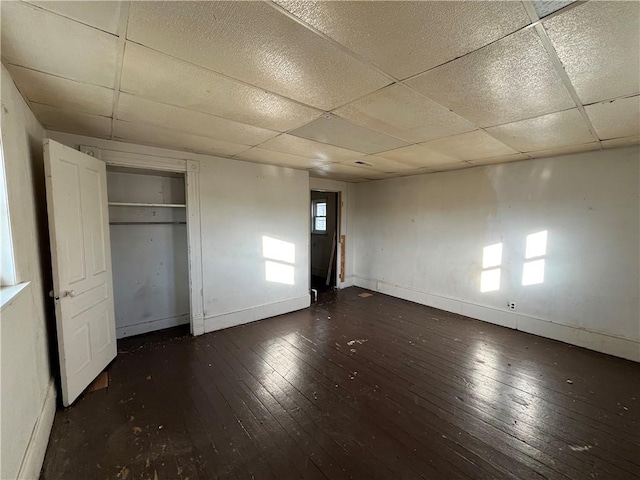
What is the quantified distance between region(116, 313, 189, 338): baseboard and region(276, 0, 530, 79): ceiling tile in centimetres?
394

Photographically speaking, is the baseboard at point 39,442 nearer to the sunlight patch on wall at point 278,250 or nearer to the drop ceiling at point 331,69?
the drop ceiling at point 331,69

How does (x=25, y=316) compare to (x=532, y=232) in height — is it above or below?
below

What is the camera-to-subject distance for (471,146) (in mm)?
3018

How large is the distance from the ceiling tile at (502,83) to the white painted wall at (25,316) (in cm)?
244

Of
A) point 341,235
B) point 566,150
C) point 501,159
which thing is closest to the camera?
point 566,150

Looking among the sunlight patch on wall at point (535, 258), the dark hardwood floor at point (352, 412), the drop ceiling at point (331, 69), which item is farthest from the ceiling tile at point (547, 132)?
the dark hardwood floor at point (352, 412)

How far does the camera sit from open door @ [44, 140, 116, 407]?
2.14 meters

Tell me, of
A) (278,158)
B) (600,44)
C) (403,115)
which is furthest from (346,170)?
(600,44)

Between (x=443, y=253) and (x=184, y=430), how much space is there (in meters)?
4.23

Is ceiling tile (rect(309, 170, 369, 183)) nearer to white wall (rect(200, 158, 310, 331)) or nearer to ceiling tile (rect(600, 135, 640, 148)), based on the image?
white wall (rect(200, 158, 310, 331))

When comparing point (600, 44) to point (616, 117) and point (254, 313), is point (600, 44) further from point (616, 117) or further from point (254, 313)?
point (254, 313)

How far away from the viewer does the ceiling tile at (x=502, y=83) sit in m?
1.35

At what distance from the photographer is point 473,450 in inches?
72.0

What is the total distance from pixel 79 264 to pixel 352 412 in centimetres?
261
